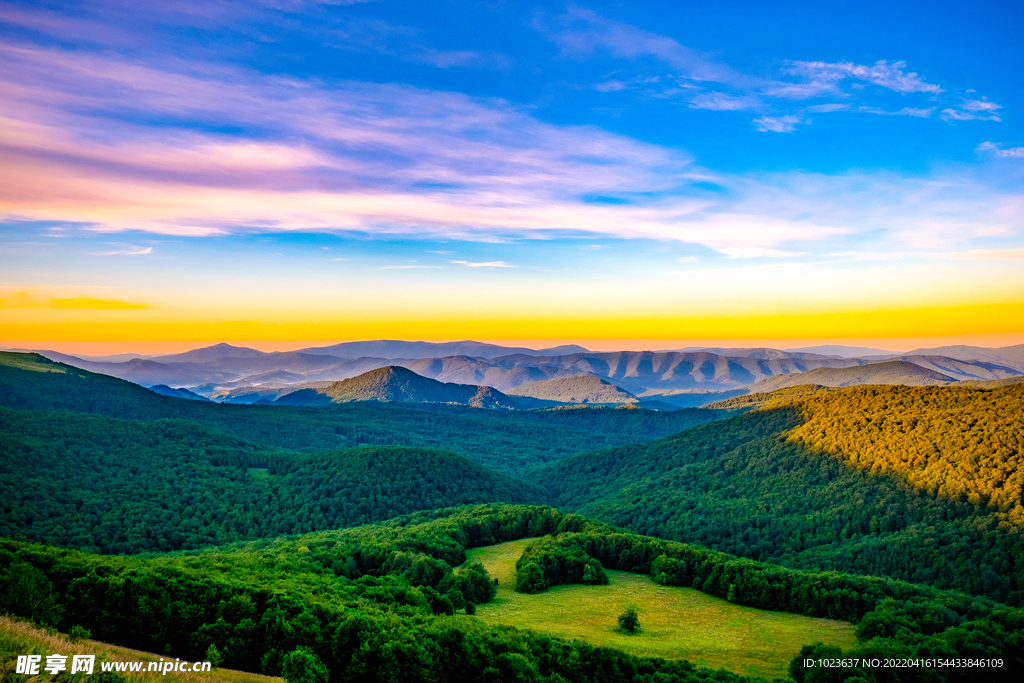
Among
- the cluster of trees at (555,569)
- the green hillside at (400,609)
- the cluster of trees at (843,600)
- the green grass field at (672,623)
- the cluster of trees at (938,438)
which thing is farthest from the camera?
the cluster of trees at (938,438)

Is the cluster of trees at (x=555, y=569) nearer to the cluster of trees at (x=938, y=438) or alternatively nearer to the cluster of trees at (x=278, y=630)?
the cluster of trees at (x=278, y=630)

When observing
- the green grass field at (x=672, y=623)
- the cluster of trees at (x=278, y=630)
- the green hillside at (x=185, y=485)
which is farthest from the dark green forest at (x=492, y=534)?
the green grass field at (x=672, y=623)

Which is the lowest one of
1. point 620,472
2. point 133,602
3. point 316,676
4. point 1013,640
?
point 620,472

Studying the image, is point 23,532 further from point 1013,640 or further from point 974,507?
point 974,507

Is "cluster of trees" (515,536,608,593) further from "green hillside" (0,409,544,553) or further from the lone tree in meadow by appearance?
"green hillside" (0,409,544,553)

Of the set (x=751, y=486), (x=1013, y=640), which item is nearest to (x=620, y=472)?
(x=751, y=486)

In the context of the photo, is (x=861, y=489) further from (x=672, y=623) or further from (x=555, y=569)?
(x=555, y=569)
